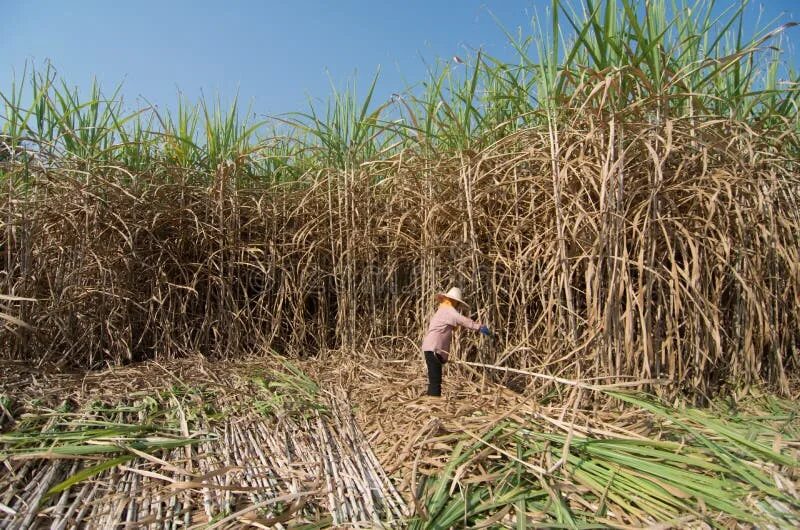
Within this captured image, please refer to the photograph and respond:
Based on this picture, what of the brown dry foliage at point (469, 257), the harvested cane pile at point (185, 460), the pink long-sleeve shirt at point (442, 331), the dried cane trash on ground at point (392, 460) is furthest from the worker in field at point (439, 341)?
the harvested cane pile at point (185, 460)

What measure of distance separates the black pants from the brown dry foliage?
0.98ft

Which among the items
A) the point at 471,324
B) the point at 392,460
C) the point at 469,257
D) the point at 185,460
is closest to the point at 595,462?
the point at 392,460

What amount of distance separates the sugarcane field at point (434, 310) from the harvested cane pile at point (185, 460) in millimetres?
12

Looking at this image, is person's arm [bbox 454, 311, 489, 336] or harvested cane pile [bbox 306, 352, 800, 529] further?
person's arm [bbox 454, 311, 489, 336]

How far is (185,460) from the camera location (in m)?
1.74

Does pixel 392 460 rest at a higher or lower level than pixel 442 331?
lower

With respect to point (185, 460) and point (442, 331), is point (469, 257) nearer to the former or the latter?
point (442, 331)

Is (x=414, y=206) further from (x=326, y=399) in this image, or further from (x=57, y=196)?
(x=57, y=196)

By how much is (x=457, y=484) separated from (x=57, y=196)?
275cm

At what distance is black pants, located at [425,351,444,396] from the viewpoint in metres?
2.37

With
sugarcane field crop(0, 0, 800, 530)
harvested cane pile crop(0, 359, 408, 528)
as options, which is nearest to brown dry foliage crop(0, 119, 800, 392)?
sugarcane field crop(0, 0, 800, 530)

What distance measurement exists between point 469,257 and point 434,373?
611 mm

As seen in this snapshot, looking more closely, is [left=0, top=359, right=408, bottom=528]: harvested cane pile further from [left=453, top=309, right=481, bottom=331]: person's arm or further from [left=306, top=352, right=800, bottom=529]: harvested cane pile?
[left=453, top=309, right=481, bottom=331]: person's arm

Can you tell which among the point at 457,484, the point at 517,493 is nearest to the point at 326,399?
the point at 457,484
